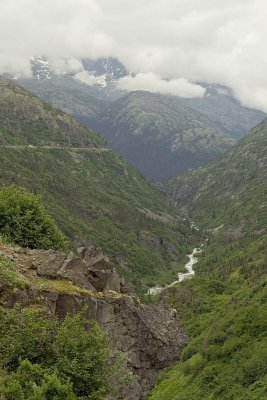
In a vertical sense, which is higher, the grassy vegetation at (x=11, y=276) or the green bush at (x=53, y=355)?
the green bush at (x=53, y=355)

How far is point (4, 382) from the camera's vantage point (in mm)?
34656

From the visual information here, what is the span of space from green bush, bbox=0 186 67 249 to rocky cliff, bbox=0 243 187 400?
269 inches

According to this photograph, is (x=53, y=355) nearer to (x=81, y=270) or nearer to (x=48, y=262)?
(x=48, y=262)

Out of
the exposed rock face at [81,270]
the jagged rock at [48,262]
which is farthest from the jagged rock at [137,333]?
the jagged rock at [48,262]

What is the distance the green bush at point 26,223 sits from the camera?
246 feet

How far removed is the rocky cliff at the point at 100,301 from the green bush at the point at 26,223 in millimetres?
6831

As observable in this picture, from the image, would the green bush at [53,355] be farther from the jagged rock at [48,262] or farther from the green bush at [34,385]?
the jagged rock at [48,262]

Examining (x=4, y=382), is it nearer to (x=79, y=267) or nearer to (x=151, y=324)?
(x=79, y=267)

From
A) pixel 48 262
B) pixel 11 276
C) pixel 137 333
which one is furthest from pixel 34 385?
pixel 137 333

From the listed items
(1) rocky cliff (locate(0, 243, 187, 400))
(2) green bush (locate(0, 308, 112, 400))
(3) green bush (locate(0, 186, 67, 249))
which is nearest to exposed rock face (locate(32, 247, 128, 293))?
(1) rocky cliff (locate(0, 243, 187, 400))

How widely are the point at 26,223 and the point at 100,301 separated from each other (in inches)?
777

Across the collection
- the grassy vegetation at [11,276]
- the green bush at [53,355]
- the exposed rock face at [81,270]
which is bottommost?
the exposed rock face at [81,270]

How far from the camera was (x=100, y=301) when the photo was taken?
65.8 meters

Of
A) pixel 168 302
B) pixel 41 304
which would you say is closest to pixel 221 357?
pixel 41 304
